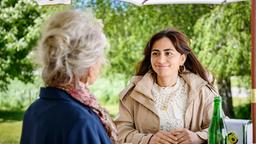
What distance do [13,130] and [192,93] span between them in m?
3.85

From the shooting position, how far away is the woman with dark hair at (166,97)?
84.3 inches

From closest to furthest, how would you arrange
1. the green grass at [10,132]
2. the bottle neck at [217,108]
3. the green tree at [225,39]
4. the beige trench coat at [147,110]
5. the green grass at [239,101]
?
the bottle neck at [217,108], the beige trench coat at [147,110], the green grass at [10,132], the green tree at [225,39], the green grass at [239,101]

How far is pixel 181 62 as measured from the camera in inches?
87.5

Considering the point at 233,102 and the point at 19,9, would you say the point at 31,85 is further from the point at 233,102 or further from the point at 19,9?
the point at 233,102

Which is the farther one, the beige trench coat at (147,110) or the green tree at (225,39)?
the green tree at (225,39)

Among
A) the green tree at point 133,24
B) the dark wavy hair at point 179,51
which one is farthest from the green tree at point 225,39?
the dark wavy hair at point 179,51

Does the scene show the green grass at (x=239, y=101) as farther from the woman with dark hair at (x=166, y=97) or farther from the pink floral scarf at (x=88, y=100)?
the pink floral scarf at (x=88, y=100)

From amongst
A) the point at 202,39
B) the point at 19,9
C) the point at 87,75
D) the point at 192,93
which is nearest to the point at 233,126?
the point at 192,93

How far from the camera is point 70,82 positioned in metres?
1.28

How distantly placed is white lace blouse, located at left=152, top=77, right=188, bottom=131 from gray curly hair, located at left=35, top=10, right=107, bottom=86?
91cm

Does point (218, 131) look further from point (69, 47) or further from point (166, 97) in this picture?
point (69, 47)

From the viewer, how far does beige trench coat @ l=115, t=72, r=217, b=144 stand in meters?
2.14

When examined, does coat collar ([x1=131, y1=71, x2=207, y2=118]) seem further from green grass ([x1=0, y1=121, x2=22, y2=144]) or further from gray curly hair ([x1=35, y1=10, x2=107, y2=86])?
green grass ([x1=0, y1=121, x2=22, y2=144])

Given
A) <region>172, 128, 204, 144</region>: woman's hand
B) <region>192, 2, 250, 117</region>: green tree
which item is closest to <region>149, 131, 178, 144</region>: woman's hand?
<region>172, 128, 204, 144</region>: woman's hand
